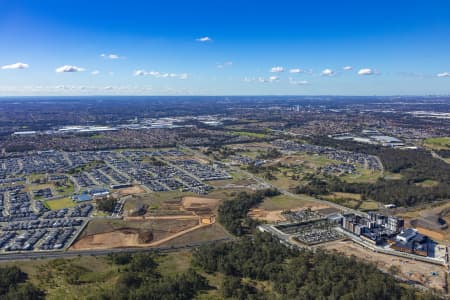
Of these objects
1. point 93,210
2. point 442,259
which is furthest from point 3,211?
point 442,259

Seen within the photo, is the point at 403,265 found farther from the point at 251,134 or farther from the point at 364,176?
the point at 251,134

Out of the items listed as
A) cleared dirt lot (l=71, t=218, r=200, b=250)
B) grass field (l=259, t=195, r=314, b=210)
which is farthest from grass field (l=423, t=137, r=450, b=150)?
cleared dirt lot (l=71, t=218, r=200, b=250)

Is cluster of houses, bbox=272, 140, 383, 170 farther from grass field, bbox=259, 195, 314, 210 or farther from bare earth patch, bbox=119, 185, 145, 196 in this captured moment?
bare earth patch, bbox=119, 185, 145, 196

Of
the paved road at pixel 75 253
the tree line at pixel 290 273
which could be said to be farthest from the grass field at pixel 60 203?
the tree line at pixel 290 273

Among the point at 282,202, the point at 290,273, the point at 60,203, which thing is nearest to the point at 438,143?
the point at 282,202

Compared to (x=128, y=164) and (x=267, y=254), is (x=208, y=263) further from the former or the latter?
(x=128, y=164)
